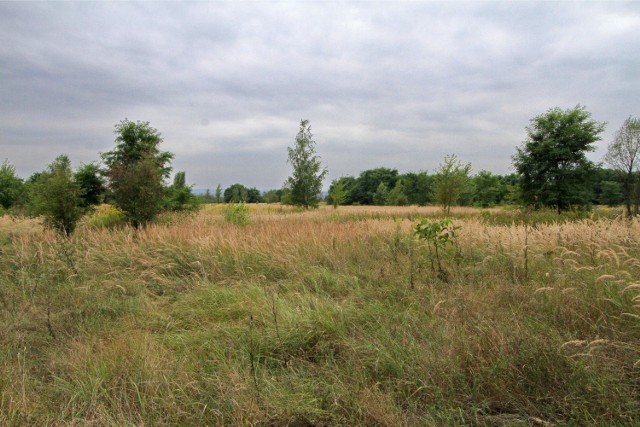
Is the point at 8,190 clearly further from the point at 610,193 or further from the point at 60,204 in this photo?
the point at 610,193

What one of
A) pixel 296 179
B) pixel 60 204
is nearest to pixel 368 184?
pixel 296 179

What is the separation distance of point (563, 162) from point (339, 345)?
2804 cm

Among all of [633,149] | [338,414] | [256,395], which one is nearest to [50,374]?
[256,395]

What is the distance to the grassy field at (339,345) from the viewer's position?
2.10 m

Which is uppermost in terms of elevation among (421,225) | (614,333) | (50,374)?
(421,225)

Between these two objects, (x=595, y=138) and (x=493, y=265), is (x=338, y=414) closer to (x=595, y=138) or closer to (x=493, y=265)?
(x=493, y=265)

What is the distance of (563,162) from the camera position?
77.9 ft

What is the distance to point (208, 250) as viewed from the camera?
6.33 meters

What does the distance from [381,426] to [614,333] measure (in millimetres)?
2173

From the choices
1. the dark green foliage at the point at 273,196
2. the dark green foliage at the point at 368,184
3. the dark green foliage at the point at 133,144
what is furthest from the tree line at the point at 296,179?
the dark green foliage at the point at 368,184

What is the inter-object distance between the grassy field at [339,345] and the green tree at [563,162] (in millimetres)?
21587

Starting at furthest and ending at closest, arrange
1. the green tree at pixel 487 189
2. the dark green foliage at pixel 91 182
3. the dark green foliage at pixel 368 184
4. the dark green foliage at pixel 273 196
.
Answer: the dark green foliage at pixel 368 184, the dark green foliage at pixel 273 196, the green tree at pixel 487 189, the dark green foliage at pixel 91 182

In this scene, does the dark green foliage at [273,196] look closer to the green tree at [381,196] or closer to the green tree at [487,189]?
the green tree at [381,196]

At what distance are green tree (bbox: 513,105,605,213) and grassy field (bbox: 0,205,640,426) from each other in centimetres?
2159
